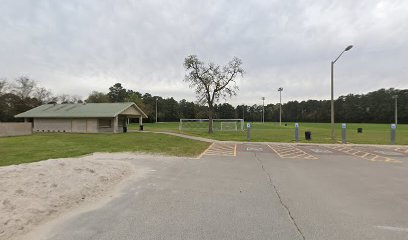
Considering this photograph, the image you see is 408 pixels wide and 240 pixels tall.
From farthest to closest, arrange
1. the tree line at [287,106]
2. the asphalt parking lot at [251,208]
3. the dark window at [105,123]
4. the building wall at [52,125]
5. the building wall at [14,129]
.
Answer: the tree line at [287,106] → the building wall at [52,125] → the dark window at [105,123] → the building wall at [14,129] → the asphalt parking lot at [251,208]

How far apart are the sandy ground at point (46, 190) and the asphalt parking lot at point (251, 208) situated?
0.57 metres

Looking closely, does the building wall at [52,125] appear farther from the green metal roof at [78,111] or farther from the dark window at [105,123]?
the dark window at [105,123]

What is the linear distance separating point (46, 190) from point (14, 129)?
27031 mm

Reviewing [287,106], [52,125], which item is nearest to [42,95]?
[52,125]

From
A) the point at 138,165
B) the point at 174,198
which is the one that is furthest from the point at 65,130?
the point at 174,198

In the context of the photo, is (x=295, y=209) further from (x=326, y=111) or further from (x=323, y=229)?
(x=326, y=111)

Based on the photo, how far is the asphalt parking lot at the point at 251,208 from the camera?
13.3 feet

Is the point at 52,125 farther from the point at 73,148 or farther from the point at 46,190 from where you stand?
the point at 46,190

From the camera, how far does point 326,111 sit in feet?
368

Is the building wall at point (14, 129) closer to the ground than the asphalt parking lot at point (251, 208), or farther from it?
farther from it

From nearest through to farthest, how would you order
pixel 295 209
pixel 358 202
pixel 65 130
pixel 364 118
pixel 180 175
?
pixel 295 209, pixel 358 202, pixel 180 175, pixel 65 130, pixel 364 118

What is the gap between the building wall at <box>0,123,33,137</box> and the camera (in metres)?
25.5

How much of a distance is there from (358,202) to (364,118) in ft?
374

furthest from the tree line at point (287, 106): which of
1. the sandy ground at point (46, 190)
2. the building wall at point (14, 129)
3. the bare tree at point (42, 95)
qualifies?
the sandy ground at point (46, 190)
